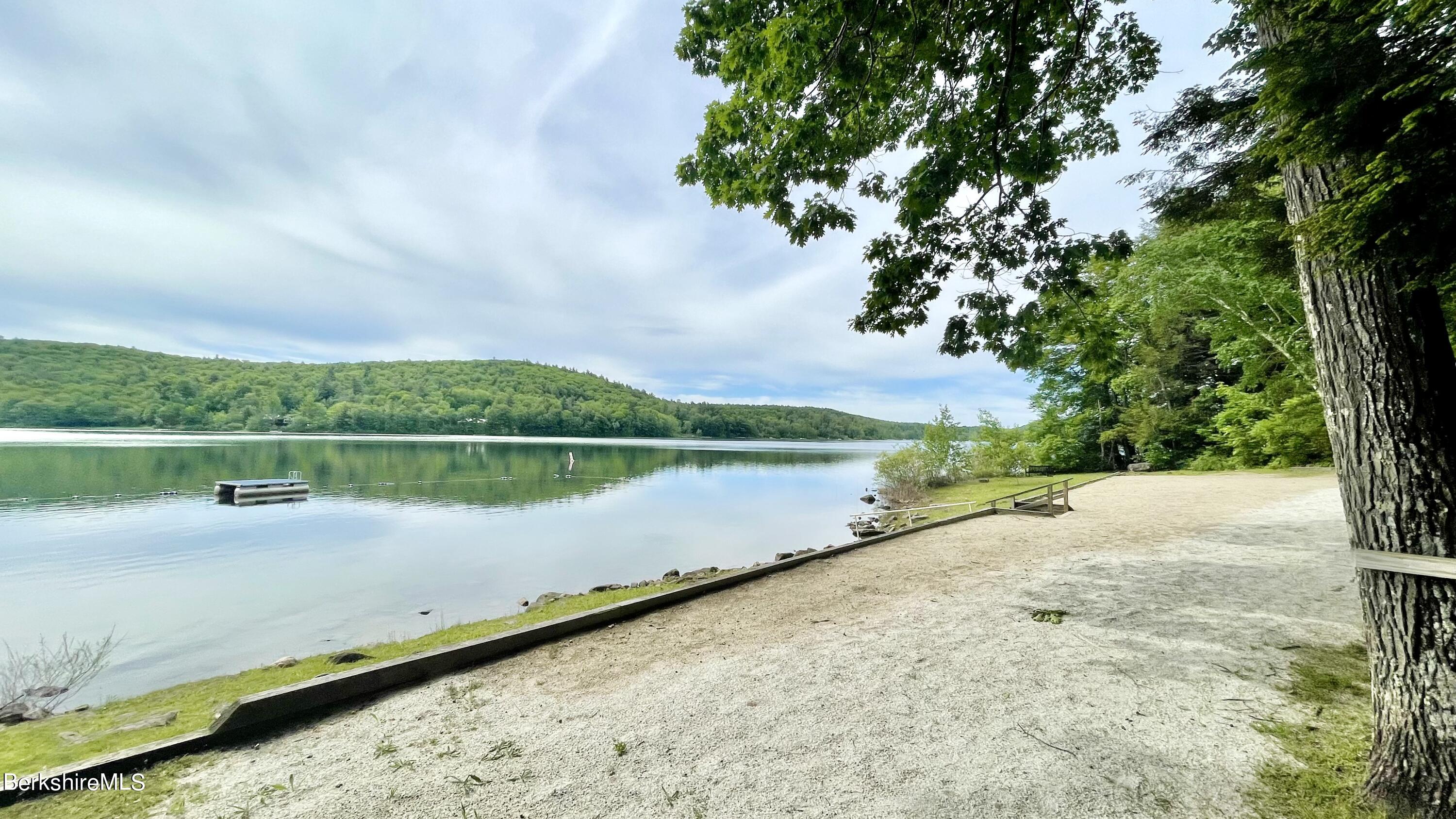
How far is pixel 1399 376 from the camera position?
2.35 meters

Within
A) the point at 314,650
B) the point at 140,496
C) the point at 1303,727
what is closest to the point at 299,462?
the point at 140,496

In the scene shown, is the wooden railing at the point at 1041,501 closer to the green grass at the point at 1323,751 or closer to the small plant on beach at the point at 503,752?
the green grass at the point at 1323,751

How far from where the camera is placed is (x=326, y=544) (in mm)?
16578

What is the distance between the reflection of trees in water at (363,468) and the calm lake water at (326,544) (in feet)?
1.17

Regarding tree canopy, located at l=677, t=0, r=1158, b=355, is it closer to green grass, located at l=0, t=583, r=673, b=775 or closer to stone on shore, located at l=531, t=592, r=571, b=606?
green grass, located at l=0, t=583, r=673, b=775

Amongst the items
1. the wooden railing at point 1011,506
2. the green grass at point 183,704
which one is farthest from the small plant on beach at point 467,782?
the wooden railing at point 1011,506

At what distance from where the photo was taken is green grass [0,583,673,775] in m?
3.63

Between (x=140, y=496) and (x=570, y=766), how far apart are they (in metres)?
→ 34.3

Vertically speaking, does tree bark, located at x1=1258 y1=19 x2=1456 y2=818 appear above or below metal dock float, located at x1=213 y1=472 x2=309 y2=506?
above

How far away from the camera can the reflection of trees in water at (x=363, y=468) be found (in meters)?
27.8

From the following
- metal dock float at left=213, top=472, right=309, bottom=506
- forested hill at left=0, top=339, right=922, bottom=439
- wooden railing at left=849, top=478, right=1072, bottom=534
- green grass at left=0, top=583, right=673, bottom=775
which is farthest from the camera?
forested hill at left=0, top=339, right=922, bottom=439

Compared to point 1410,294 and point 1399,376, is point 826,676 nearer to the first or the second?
point 1399,376

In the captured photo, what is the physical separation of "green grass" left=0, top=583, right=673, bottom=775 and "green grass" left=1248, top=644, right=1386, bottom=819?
527 centimetres

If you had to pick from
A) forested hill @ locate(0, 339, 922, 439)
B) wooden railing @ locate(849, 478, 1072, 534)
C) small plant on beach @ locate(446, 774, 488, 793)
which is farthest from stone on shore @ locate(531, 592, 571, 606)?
forested hill @ locate(0, 339, 922, 439)
